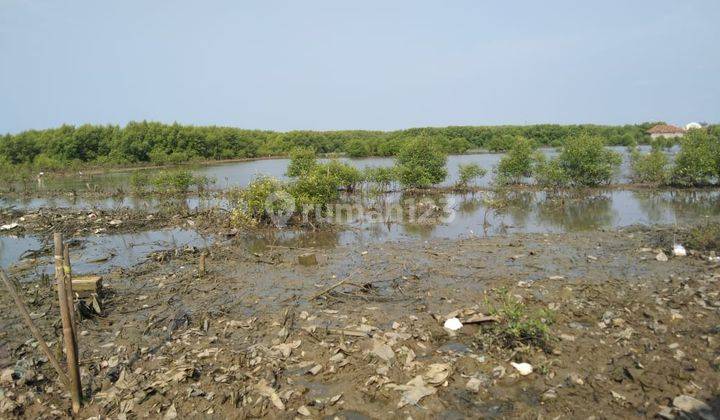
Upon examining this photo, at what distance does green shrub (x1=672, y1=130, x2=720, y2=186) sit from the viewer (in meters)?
24.2

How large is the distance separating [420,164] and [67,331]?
23067mm

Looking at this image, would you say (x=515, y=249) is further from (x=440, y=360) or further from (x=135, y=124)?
(x=135, y=124)

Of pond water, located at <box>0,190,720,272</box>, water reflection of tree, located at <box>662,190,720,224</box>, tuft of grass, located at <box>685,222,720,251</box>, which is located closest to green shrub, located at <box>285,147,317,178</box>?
pond water, located at <box>0,190,720,272</box>

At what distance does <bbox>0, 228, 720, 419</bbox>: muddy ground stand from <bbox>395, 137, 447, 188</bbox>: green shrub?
53.0 feet

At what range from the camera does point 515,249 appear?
1184 cm

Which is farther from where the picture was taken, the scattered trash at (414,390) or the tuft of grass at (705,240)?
the tuft of grass at (705,240)

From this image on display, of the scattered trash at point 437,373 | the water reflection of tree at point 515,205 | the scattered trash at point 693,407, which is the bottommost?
the water reflection of tree at point 515,205

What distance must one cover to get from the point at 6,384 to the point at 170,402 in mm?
2216

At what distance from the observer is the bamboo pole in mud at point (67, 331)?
16.4ft

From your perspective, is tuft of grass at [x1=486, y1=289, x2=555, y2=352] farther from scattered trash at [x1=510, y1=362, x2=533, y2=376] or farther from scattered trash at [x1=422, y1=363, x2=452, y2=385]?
scattered trash at [x1=422, y1=363, x2=452, y2=385]

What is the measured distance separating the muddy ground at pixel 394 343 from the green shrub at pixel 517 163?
17.9 meters

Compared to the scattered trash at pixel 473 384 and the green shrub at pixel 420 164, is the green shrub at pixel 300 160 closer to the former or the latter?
the green shrub at pixel 420 164

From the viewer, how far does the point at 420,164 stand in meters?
26.7

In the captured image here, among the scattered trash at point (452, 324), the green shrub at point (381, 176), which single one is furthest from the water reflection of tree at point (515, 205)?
the scattered trash at point (452, 324)
